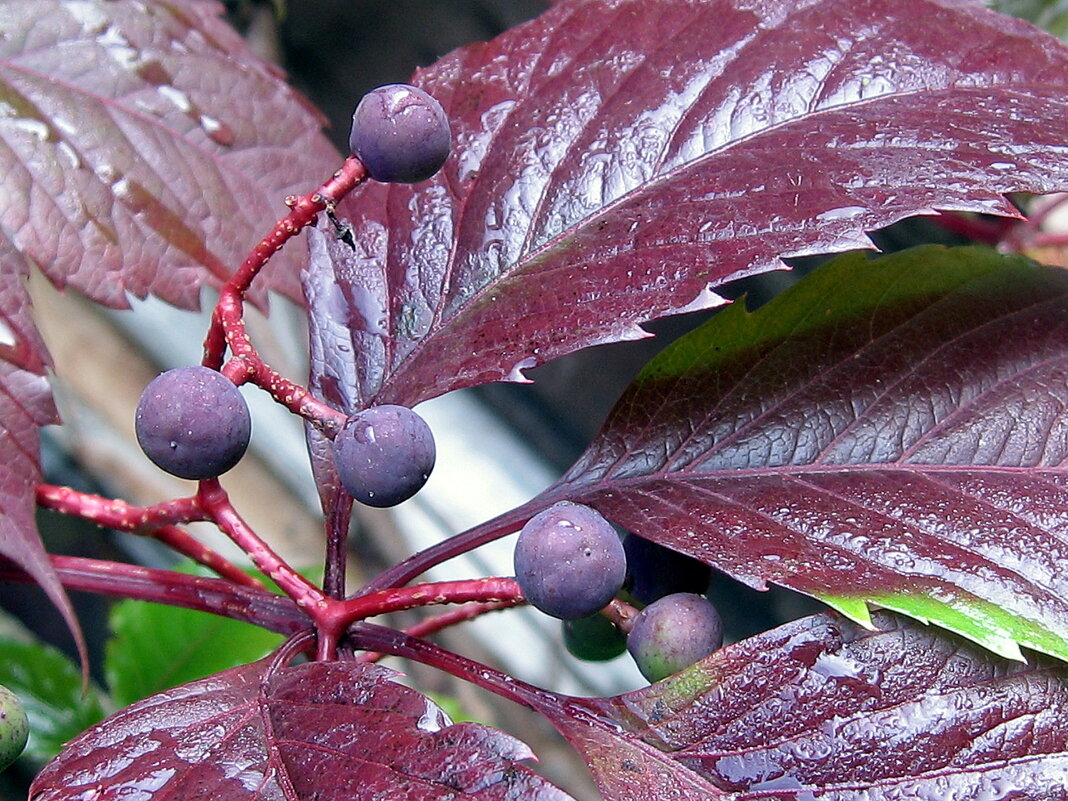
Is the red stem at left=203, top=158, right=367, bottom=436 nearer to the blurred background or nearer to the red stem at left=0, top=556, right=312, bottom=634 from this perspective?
the red stem at left=0, top=556, right=312, bottom=634

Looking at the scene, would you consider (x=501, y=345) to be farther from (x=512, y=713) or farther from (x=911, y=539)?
(x=512, y=713)

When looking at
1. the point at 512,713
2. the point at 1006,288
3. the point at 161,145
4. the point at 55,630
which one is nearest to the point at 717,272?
the point at 1006,288

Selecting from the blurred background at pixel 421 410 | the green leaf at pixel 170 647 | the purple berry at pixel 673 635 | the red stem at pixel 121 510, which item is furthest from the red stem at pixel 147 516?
the blurred background at pixel 421 410

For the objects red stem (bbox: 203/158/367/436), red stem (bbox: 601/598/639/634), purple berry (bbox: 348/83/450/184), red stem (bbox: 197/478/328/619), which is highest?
purple berry (bbox: 348/83/450/184)

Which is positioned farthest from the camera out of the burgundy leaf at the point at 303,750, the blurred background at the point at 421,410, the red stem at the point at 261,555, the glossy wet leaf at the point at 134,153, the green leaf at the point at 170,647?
the blurred background at the point at 421,410

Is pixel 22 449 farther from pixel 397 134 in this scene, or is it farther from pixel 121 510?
pixel 397 134

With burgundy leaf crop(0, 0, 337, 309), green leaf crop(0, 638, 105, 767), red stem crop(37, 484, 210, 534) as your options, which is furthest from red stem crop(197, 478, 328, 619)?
green leaf crop(0, 638, 105, 767)

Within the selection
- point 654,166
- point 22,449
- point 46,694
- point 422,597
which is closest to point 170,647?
point 46,694

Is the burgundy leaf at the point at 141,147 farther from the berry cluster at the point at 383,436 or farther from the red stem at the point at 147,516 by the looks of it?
the berry cluster at the point at 383,436
